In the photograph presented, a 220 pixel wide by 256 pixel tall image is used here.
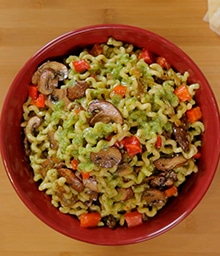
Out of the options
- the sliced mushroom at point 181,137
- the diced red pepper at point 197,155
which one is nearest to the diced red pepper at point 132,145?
the sliced mushroom at point 181,137

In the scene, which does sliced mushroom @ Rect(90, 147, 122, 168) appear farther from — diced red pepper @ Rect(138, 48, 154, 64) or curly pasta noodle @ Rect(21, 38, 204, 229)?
diced red pepper @ Rect(138, 48, 154, 64)

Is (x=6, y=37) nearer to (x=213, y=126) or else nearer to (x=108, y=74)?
(x=108, y=74)

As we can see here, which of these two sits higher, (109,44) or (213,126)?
(109,44)

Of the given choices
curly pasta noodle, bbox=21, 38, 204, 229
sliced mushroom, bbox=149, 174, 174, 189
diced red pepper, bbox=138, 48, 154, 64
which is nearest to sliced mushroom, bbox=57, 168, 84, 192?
curly pasta noodle, bbox=21, 38, 204, 229

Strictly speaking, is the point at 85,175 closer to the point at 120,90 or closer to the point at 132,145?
the point at 132,145

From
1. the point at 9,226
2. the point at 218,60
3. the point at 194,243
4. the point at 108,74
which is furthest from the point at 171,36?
the point at 9,226

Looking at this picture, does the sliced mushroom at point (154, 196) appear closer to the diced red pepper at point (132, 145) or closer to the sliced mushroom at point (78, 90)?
the diced red pepper at point (132, 145)

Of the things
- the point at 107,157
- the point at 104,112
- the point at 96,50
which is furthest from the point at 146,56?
the point at 107,157

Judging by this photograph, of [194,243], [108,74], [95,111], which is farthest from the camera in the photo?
[194,243]
